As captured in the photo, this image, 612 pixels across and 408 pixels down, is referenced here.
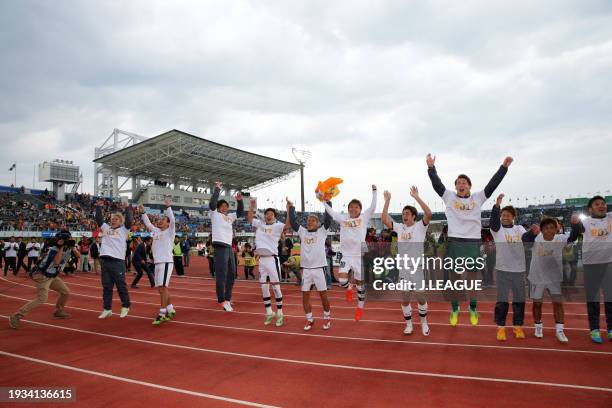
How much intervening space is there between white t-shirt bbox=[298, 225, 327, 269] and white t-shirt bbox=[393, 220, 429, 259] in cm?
135

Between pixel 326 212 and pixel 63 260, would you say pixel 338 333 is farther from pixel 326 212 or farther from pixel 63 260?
pixel 63 260

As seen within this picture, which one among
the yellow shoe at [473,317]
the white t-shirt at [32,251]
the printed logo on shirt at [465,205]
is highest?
the printed logo on shirt at [465,205]

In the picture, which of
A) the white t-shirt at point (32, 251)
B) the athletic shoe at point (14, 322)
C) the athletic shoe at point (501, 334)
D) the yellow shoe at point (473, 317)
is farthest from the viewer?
the white t-shirt at point (32, 251)

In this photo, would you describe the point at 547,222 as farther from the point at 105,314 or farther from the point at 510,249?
the point at 105,314

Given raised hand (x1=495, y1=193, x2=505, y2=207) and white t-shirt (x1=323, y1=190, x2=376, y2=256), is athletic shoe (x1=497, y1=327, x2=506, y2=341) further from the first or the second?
white t-shirt (x1=323, y1=190, x2=376, y2=256)

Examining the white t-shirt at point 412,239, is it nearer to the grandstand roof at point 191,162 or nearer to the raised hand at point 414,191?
the raised hand at point 414,191

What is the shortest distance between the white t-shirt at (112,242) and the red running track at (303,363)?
1469 millimetres

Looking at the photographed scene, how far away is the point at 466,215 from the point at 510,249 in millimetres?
859

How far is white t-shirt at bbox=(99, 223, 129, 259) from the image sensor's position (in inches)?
320

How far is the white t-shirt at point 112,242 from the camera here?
8141 millimetres

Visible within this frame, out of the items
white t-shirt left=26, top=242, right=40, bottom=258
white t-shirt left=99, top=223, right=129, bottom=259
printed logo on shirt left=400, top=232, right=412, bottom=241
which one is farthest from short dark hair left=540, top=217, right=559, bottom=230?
white t-shirt left=26, top=242, right=40, bottom=258

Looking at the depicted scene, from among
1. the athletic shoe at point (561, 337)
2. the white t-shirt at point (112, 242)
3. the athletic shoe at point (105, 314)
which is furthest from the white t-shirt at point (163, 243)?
the athletic shoe at point (561, 337)

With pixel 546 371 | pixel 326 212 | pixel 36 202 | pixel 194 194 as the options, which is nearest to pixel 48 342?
pixel 326 212

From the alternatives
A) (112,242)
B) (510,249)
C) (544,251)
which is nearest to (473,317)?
(510,249)
